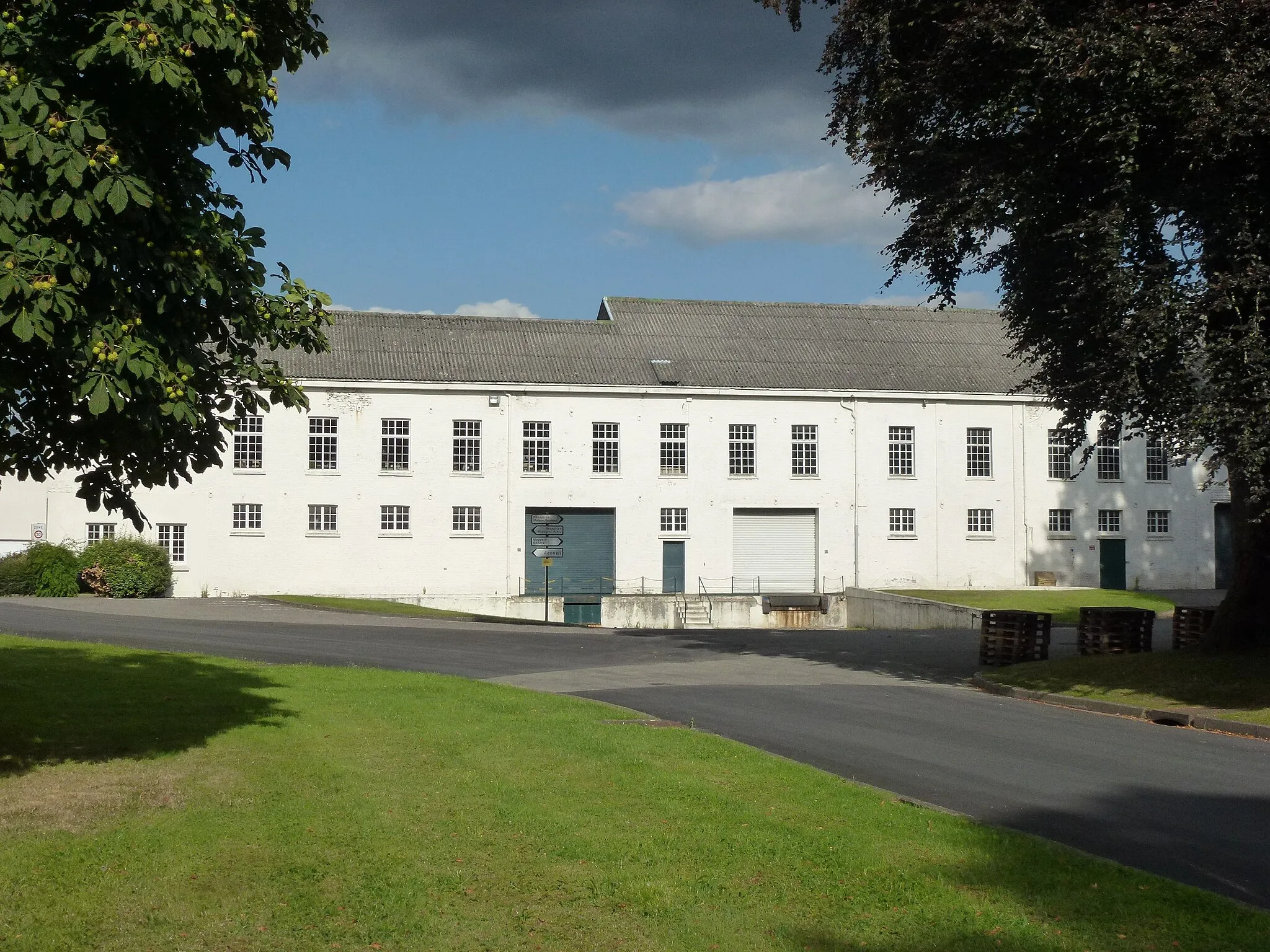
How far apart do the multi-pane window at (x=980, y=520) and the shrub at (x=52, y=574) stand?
33.2 metres

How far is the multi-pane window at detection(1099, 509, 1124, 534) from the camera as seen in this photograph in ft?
169

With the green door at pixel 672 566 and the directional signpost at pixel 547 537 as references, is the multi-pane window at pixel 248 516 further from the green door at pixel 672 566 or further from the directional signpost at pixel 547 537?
the green door at pixel 672 566

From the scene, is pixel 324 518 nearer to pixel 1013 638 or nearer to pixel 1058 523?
pixel 1058 523

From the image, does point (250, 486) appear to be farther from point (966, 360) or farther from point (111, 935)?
point (111, 935)

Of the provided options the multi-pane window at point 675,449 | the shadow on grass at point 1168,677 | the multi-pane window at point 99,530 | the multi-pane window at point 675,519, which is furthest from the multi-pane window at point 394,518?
the shadow on grass at point 1168,677

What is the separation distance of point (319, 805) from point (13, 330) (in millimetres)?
3806

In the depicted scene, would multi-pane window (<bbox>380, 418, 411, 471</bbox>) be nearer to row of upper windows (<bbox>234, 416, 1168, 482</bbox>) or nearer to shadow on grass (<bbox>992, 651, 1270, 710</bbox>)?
row of upper windows (<bbox>234, 416, 1168, 482</bbox>)

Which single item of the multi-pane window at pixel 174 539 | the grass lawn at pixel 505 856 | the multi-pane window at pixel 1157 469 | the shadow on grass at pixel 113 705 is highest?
the multi-pane window at pixel 1157 469

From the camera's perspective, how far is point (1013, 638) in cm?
2275

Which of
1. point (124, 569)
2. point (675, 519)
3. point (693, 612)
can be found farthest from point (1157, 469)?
point (124, 569)

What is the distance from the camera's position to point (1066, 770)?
11773mm

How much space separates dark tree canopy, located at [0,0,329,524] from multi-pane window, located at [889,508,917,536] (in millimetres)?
41862

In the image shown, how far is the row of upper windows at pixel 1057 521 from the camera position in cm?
5028

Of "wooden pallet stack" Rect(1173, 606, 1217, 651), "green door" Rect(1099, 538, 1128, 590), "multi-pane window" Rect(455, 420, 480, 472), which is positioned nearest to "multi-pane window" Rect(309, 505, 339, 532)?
"multi-pane window" Rect(455, 420, 480, 472)
